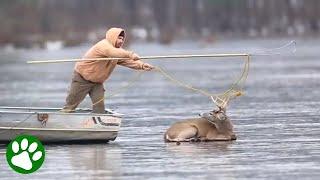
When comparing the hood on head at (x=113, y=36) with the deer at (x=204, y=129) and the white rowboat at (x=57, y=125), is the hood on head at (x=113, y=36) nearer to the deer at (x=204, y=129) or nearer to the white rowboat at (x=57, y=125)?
the white rowboat at (x=57, y=125)

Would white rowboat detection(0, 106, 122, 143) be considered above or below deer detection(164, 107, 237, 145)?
below

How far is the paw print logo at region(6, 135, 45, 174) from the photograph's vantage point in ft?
59.5

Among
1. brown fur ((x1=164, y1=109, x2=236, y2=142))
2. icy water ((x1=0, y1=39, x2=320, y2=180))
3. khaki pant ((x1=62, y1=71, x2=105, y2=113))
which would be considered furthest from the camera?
khaki pant ((x1=62, y1=71, x2=105, y2=113))

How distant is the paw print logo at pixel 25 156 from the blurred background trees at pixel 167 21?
A: 12190 cm

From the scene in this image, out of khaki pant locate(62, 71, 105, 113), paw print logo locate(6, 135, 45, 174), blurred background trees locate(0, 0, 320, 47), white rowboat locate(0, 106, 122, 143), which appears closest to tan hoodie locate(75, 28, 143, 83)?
khaki pant locate(62, 71, 105, 113)

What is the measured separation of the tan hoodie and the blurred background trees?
11935cm

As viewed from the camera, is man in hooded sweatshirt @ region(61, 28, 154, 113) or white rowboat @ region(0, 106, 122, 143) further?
man in hooded sweatshirt @ region(61, 28, 154, 113)

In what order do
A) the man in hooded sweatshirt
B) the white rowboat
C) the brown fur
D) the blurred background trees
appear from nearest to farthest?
the white rowboat
the man in hooded sweatshirt
the brown fur
the blurred background trees

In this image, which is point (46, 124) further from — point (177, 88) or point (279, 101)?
point (177, 88)

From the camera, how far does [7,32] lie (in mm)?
141375

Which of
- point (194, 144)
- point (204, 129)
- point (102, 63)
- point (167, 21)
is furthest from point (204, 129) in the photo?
point (167, 21)

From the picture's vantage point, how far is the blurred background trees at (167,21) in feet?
511

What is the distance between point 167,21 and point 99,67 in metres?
171

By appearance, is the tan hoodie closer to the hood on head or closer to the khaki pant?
the hood on head
